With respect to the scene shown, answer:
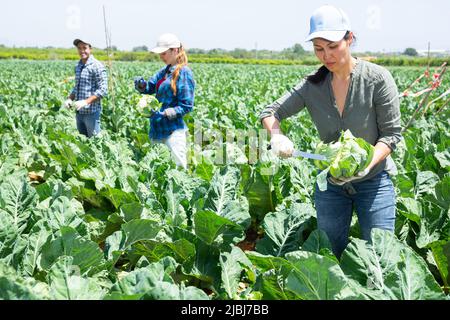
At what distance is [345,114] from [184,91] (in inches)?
102

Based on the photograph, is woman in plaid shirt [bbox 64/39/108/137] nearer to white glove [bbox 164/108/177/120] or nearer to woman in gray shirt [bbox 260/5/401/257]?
white glove [bbox 164/108/177/120]

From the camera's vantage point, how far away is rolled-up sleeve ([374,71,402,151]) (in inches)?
110

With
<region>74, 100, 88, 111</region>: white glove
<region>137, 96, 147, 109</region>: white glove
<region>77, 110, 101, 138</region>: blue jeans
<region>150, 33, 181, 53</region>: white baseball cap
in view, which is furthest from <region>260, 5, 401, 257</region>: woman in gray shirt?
<region>77, 110, 101, 138</region>: blue jeans

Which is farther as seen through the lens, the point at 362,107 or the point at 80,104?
the point at 80,104

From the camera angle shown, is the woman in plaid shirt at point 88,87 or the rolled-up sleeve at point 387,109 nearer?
the rolled-up sleeve at point 387,109

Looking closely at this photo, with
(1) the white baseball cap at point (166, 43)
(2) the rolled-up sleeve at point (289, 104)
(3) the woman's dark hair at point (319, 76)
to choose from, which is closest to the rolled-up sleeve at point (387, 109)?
(3) the woman's dark hair at point (319, 76)

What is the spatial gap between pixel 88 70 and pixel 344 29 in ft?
15.9

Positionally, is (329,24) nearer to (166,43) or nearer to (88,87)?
(166,43)

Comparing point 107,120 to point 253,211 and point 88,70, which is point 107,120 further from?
point 253,211

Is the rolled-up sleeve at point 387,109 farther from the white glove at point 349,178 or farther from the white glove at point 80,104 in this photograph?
the white glove at point 80,104

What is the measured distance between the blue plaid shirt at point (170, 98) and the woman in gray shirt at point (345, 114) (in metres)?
2.15

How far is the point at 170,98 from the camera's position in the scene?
17.5 feet

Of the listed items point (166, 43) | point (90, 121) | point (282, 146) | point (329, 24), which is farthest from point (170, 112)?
point (329, 24)

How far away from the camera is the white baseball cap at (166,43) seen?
16.1ft
